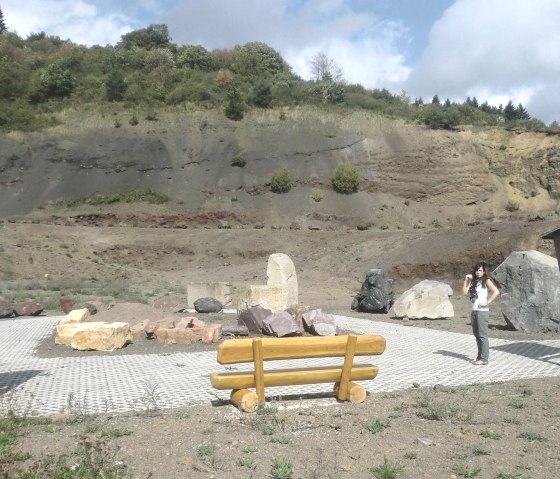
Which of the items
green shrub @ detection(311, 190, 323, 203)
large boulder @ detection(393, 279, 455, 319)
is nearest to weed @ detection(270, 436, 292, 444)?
large boulder @ detection(393, 279, 455, 319)

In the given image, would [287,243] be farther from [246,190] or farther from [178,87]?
[178,87]

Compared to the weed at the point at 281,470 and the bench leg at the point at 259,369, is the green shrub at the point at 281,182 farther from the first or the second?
the weed at the point at 281,470

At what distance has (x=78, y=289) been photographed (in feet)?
91.5

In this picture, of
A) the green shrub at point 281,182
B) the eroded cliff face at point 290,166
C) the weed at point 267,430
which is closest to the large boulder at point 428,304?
the weed at point 267,430

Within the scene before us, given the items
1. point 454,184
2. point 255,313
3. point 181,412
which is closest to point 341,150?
point 454,184

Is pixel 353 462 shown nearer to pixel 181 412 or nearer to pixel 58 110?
pixel 181 412

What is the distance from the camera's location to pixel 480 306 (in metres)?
9.84

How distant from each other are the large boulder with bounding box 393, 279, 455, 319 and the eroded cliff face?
31673 mm

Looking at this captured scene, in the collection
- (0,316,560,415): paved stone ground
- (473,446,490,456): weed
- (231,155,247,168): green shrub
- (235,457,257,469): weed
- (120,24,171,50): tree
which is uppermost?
(120,24,171,50): tree

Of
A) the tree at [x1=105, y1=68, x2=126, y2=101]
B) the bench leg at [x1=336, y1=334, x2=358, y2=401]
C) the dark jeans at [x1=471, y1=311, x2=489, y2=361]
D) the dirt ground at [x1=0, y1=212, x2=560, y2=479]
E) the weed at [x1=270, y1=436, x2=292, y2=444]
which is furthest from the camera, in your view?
the tree at [x1=105, y1=68, x2=126, y2=101]

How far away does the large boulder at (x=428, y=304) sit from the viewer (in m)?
17.6

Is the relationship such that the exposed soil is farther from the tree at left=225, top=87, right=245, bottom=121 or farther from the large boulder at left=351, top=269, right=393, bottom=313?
the tree at left=225, top=87, right=245, bottom=121

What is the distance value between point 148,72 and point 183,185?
29768 mm

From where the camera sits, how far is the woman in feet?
31.9
